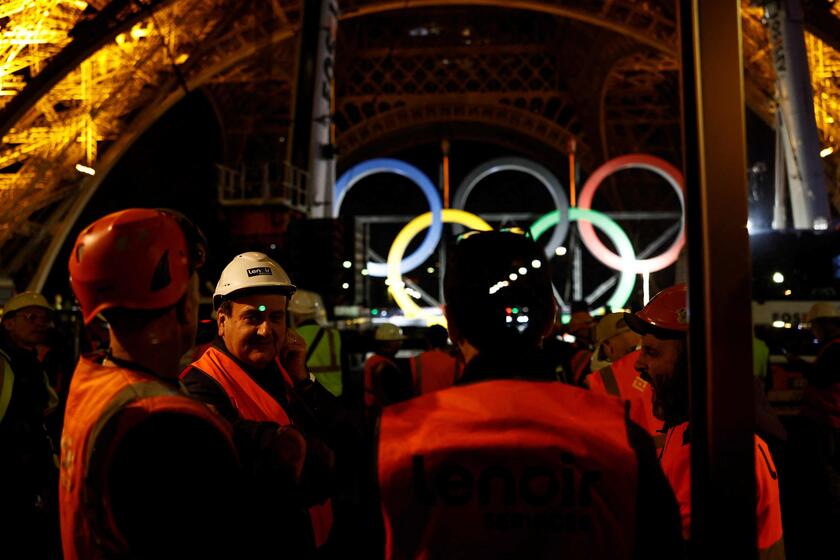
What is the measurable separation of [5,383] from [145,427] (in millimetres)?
3662

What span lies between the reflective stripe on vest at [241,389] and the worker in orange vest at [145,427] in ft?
2.96

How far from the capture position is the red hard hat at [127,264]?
1.98 metres

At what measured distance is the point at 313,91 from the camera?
16172 mm

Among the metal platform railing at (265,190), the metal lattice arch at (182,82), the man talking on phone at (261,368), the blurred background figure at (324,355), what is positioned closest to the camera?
the man talking on phone at (261,368)

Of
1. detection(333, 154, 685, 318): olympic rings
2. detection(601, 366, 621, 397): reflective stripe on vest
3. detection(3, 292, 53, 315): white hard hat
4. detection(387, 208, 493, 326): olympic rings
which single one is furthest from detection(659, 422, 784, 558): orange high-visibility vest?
detection(333, 154, 685, 318): olympic rings

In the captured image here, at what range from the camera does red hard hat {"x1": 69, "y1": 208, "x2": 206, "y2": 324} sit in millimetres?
Result: 1984

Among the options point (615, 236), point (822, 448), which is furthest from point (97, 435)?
point (615, 236)

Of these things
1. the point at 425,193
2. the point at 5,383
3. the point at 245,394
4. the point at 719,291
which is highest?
the point at 425,193

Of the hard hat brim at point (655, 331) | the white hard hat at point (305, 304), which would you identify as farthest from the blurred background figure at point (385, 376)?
the hard hat brim at point (655, 331)

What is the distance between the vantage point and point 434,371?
6.46 meters

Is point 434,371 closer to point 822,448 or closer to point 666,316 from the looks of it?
point 822,448

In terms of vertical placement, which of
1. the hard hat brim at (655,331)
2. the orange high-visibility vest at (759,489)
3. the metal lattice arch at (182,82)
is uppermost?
the metal lattice arch at (182,82)

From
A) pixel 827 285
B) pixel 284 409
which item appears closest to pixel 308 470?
pixel 284 409

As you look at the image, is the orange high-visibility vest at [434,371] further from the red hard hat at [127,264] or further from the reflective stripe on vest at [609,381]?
the red hard hat at [127,264]
